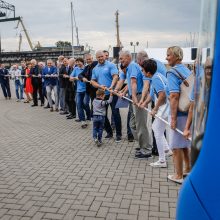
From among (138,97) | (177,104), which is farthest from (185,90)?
(138,97)

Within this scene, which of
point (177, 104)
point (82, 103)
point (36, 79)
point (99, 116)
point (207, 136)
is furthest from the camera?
point (36, 79)

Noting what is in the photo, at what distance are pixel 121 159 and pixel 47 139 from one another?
8.33 feet

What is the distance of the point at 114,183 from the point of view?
487 centimetres

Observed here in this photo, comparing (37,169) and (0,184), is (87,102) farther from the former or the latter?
(0,184)

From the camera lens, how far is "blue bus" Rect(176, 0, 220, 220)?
144cm

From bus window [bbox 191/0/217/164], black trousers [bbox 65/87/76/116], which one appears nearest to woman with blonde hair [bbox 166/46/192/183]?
bus window [bbox 191/0/217/164]

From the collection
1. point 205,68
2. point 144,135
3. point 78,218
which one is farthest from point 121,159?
point 205,68

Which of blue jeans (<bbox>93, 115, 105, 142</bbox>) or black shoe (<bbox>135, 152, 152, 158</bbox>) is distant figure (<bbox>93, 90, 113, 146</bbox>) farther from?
black shoe (<bbox>135, 152, 152, 158</bbox>)

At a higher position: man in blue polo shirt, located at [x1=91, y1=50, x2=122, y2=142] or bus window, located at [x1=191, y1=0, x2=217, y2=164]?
bus window, located at [x1=191, y1=0, x2=217, y2=164]

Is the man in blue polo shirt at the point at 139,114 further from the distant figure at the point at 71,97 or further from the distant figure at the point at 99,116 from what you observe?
the distant figure at the point at 71,97

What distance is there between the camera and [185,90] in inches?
156

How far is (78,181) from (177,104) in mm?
1938

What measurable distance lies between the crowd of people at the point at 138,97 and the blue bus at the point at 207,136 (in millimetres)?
1863

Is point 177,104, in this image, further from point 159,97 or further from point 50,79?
point 50,79
